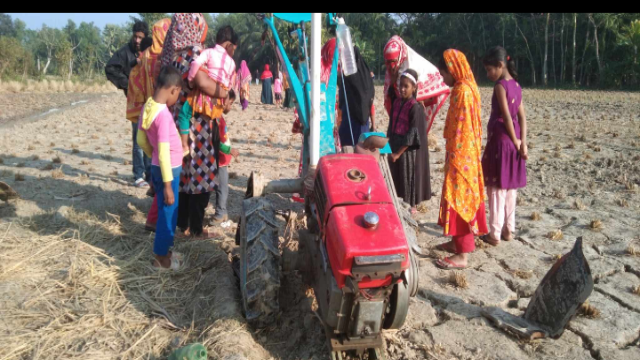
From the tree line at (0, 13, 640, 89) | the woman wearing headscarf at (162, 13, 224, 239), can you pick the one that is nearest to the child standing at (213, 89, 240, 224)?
the woman wearing headscarf at (162, 13, 224, 239)

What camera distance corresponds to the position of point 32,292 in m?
3.45

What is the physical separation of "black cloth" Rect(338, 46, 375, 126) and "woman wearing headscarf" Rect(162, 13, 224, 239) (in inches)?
79.1

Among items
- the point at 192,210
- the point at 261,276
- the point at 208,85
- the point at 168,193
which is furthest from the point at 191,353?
the point at 208,85

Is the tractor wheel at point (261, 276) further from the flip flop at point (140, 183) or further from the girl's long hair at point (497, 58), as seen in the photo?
the flip flop at point (140, 183)

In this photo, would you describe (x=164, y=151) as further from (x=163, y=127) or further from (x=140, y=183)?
(x=140, y=183)

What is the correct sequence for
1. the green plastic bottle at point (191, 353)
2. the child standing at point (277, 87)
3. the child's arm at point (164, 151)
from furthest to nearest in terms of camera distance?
the child standing at point (277, 87) < the child's arm at point (164, 151) < the green plastic bottle at point (191, 353)

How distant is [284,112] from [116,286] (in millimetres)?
13171

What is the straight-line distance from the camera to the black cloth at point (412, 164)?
4.85 m

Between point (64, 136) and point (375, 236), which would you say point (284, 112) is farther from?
point (375, 236)

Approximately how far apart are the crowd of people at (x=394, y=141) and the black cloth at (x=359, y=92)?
63 centimetres

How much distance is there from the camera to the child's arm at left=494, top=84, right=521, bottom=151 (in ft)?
14.6

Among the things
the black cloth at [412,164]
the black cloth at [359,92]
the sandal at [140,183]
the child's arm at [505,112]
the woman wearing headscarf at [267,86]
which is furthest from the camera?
the woman wearing headscarf at [267,86]

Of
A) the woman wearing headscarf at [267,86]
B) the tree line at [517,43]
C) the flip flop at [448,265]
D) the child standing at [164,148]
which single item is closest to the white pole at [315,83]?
the child standing at [164,148]
